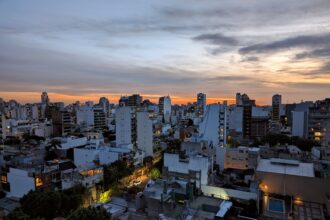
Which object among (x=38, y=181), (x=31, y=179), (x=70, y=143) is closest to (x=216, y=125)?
(x=70, y=143)

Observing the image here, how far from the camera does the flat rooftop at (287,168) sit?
1274 cm

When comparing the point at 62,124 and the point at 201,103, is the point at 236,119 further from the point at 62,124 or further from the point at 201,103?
the point at 62,124

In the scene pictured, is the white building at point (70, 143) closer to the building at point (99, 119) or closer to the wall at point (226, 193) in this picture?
the wall at point (226, 193)

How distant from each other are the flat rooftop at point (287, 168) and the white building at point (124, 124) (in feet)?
A: 49.8

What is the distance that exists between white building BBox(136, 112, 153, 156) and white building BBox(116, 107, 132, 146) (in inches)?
55.2

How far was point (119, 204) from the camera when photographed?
1391cm

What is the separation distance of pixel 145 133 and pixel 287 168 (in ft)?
48.1

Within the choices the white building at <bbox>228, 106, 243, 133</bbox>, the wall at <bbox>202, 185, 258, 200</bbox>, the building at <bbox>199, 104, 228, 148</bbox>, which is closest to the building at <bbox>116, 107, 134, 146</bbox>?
the building at <bbox>199, 104, 228, 148</bbox>

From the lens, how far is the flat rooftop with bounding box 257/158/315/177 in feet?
41.8

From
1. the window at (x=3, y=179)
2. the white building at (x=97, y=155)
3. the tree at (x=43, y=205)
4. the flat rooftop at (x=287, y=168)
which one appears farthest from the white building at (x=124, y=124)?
the flat rooftop at (x=287, y=168)

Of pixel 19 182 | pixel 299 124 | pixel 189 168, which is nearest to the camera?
pixel 19 182

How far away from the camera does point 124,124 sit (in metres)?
26.4

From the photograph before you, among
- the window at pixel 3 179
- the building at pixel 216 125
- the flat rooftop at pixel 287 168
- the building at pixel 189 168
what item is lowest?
the window at pixel 3 179

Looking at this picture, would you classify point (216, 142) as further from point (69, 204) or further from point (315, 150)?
point (69, 204)
